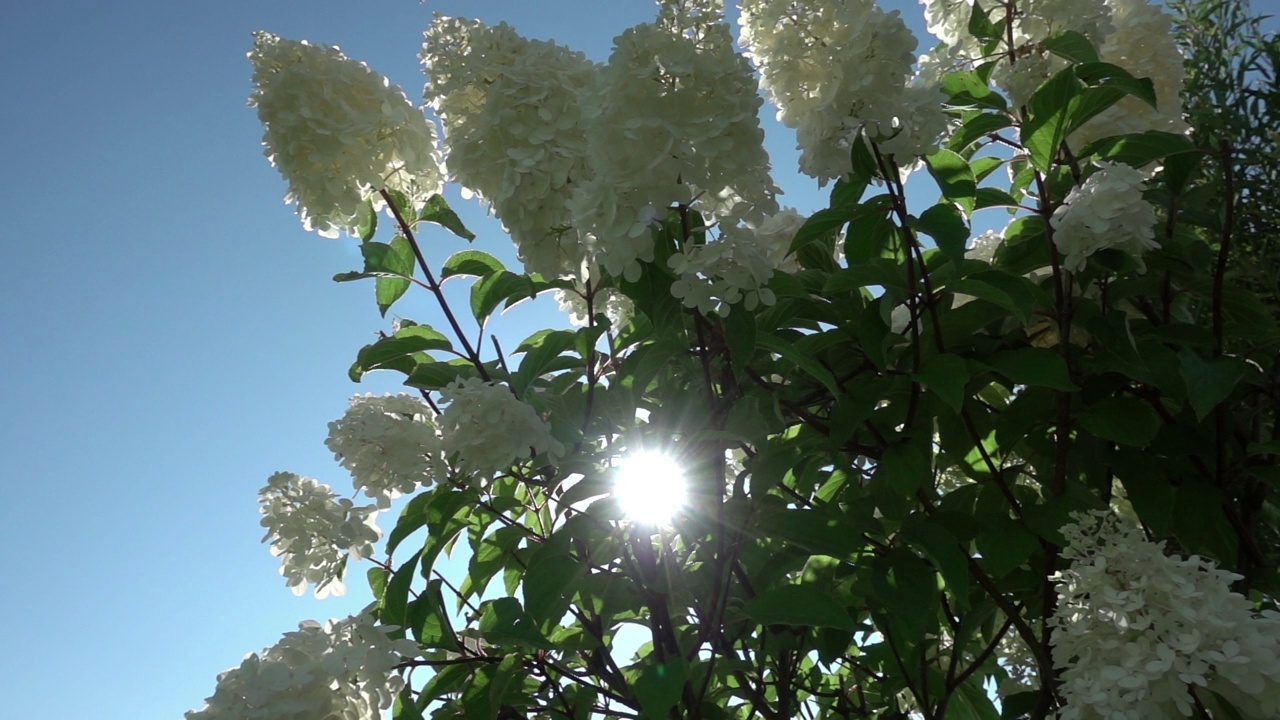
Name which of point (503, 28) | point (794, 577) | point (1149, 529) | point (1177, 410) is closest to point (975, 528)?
point (1149, 529)

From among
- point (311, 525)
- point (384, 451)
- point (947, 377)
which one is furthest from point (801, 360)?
point (311, 525)

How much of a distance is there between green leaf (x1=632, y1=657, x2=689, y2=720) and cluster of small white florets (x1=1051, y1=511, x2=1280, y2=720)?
0.58 metres

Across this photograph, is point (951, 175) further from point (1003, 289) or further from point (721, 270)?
point (721, 270)

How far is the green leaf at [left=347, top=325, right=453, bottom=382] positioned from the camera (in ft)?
6.66

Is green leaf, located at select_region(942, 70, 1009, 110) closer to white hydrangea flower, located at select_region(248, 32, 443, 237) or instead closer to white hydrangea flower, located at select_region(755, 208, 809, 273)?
white hydrangea flower, located at select_region(755, 208, 809, 273)

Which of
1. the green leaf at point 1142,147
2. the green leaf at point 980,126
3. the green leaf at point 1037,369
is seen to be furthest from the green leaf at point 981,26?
the green leaf at point 1037,369

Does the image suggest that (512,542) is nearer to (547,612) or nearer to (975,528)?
(547,612)

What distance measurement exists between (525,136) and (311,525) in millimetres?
942

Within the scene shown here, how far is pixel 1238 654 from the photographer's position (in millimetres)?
1165

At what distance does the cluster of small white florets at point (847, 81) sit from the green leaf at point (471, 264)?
0.84 metres

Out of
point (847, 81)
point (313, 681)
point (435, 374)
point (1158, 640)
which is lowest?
point (1158, 640)

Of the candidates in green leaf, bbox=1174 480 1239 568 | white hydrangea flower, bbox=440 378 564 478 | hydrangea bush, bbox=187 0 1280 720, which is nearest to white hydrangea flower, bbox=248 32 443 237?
hydrangea bush, bbox=187 0 1280 720

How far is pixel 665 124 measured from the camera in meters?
1.35

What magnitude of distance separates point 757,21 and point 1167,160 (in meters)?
0.87
